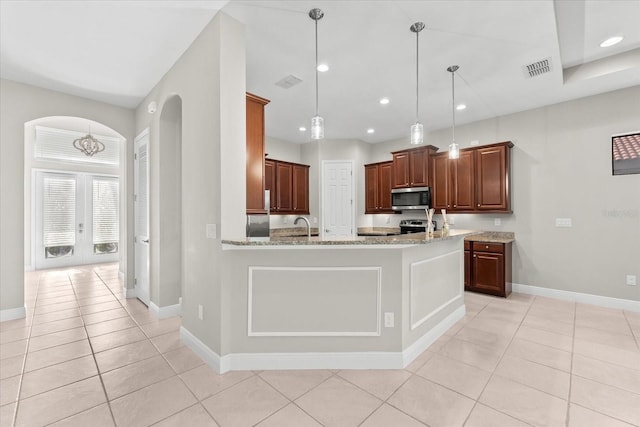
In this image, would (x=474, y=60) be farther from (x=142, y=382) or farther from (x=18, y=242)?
(x=18, y=242)

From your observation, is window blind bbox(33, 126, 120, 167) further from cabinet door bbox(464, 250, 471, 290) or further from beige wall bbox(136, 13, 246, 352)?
cabinet door bbox(464, 250, 471, 290)

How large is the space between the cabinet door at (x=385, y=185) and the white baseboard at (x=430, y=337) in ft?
9.27

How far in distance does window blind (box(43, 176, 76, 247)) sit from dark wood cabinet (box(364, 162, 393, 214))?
704cm

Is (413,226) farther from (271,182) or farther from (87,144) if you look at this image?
(87,144)

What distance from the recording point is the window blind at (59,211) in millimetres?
6488

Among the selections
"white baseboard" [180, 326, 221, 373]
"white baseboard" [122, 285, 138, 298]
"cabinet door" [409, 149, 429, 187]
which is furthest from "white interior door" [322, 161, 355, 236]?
"white baseboard" [180, 326, 221, 373]

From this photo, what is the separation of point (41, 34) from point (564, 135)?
20.9 ft

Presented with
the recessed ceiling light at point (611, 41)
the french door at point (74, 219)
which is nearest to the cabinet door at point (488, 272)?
the recessed ceiling light at point (611, 41)

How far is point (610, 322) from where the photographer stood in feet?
10.8

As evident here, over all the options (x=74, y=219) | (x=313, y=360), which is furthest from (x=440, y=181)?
(x=74, y=219)

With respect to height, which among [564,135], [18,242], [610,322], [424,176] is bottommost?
[610,322]

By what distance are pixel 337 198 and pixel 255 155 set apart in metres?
3.69

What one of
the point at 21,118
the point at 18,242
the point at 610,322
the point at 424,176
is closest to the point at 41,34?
the point at 21,118

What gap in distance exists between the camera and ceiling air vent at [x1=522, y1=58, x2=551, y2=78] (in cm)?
312
